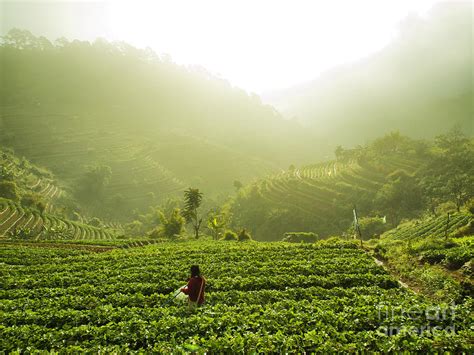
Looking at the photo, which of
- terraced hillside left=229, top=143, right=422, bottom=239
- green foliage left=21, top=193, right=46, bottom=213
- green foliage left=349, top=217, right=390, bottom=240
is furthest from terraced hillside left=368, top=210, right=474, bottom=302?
green foliage left=21, top=193, right=46, bottom=213

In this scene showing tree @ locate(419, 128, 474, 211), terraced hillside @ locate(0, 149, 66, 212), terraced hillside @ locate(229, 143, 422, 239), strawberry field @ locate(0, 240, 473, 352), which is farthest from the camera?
terraced hillside @ locate(0, 149, 66, 212)

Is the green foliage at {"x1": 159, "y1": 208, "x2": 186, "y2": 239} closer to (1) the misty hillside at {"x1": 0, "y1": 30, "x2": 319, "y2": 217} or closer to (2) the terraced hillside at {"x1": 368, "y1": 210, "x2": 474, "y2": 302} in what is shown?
(2) the terraced hillside at {"x1": 368, "y1": 210, "x2": 474, "y2": 302}

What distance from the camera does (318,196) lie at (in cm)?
7250

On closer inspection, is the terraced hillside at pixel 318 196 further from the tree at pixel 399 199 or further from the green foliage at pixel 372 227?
the green foliage at pixel 372 227

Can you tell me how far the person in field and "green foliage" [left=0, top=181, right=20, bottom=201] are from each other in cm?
7099

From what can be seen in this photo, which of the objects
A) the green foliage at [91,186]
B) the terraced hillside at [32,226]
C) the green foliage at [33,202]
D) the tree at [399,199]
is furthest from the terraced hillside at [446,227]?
the green foliage at [91,186]

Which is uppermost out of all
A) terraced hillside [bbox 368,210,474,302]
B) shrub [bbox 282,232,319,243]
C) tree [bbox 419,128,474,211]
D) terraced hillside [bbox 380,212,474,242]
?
tree [bbox 419,128,474,211]

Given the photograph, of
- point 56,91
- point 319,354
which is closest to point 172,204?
point 319,354

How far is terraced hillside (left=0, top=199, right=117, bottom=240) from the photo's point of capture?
44.8 metres

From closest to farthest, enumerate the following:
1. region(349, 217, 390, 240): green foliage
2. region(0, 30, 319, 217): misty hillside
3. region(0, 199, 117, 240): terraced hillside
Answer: region(0, 199, 117, 240): terraced hillside → region(349, 217, 390, 240): green foliage → region(0, 30, 319, 217): misty hillside

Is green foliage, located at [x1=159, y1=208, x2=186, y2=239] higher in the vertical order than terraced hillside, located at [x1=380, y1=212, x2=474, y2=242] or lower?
lower

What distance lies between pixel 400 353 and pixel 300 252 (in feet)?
52.6

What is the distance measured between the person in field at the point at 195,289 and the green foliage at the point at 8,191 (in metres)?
71.0

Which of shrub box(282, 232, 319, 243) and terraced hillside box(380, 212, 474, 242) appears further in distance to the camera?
shrub box(282, 232, 319, 243)
